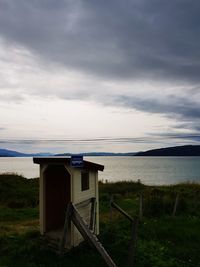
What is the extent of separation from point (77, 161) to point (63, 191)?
3.02 m

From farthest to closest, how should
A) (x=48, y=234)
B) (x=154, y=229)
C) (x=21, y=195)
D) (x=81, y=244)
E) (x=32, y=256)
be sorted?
(x=21, y=195) < (x=154, y=229) < (x=48, y=234) < (x=81, y=244) < (x=32, y=256)

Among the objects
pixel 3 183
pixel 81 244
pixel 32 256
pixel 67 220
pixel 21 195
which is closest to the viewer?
pixel 67 220

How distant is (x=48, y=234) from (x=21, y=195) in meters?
14.6

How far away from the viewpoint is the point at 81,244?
1073 centimetres

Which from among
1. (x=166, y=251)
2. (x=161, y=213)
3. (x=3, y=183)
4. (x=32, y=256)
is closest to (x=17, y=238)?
(x=32, y=256)

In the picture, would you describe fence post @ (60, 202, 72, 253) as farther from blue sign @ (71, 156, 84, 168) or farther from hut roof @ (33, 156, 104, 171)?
hut roof @ (33, 156, 104, 171)

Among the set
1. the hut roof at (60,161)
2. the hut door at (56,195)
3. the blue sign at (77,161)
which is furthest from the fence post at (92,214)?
the blue sign at (77,161)

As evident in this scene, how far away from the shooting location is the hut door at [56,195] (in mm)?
12234

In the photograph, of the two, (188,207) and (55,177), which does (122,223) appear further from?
(188,207)

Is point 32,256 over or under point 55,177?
under

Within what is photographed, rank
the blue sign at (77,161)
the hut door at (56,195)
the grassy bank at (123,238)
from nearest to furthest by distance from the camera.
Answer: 1. the grassy bank at (123,238)
2. the blue sign at (77,161)
3. the hut door at (56,195)

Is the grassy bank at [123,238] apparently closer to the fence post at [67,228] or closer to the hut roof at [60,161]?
the fence post at [67,228]

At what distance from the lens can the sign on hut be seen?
10.5 m

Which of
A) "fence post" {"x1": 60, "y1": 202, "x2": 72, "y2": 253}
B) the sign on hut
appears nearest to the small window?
the sign on hut
